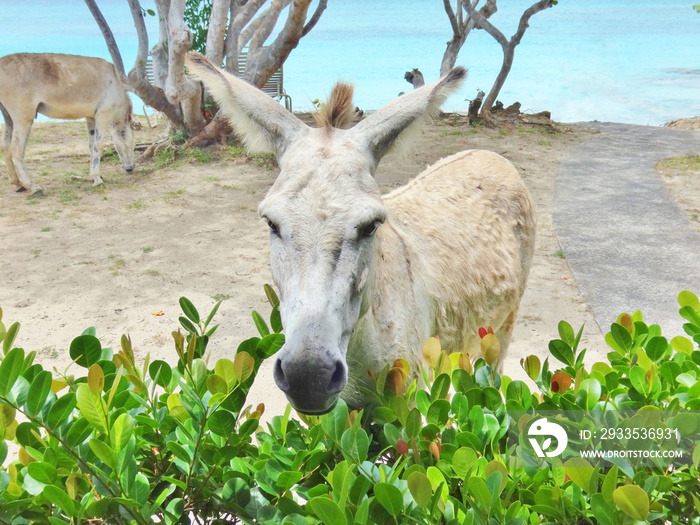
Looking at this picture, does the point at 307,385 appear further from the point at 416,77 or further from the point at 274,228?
the point at 416,77

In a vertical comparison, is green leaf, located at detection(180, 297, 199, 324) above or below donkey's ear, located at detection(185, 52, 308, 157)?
below

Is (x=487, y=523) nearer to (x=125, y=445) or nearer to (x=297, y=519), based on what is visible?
(x=297, y=519)

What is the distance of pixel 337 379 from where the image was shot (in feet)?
5.44

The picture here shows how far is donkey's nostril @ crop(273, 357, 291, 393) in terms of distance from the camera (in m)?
1.62

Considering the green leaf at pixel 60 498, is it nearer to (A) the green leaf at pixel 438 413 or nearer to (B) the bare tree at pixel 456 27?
(A) the green leaf at pixel 438 413

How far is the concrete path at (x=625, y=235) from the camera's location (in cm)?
553

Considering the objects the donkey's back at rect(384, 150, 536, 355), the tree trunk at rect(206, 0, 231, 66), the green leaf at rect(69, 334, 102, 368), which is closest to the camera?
the green leaf at rect(69, 334, 102, 368)

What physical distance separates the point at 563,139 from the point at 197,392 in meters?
12.1

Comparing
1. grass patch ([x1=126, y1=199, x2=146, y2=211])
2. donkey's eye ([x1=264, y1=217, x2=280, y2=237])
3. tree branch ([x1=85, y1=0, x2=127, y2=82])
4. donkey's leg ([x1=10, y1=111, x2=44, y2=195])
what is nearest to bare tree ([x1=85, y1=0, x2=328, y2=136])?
tree branch ([x1=85, y1=0, x2=127, y2=82])

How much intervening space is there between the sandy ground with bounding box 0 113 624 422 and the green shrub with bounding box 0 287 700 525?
1658 mm

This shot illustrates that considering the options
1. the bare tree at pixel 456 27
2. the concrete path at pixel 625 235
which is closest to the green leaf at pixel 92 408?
the concrete path at pixel 625 235

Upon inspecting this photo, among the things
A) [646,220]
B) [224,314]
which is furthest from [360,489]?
[646,220]

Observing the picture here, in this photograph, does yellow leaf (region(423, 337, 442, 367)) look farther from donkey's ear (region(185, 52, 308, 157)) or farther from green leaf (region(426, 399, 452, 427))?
donkey's ear (region(185, 52, 308, 157))

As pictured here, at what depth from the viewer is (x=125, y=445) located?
126cm
